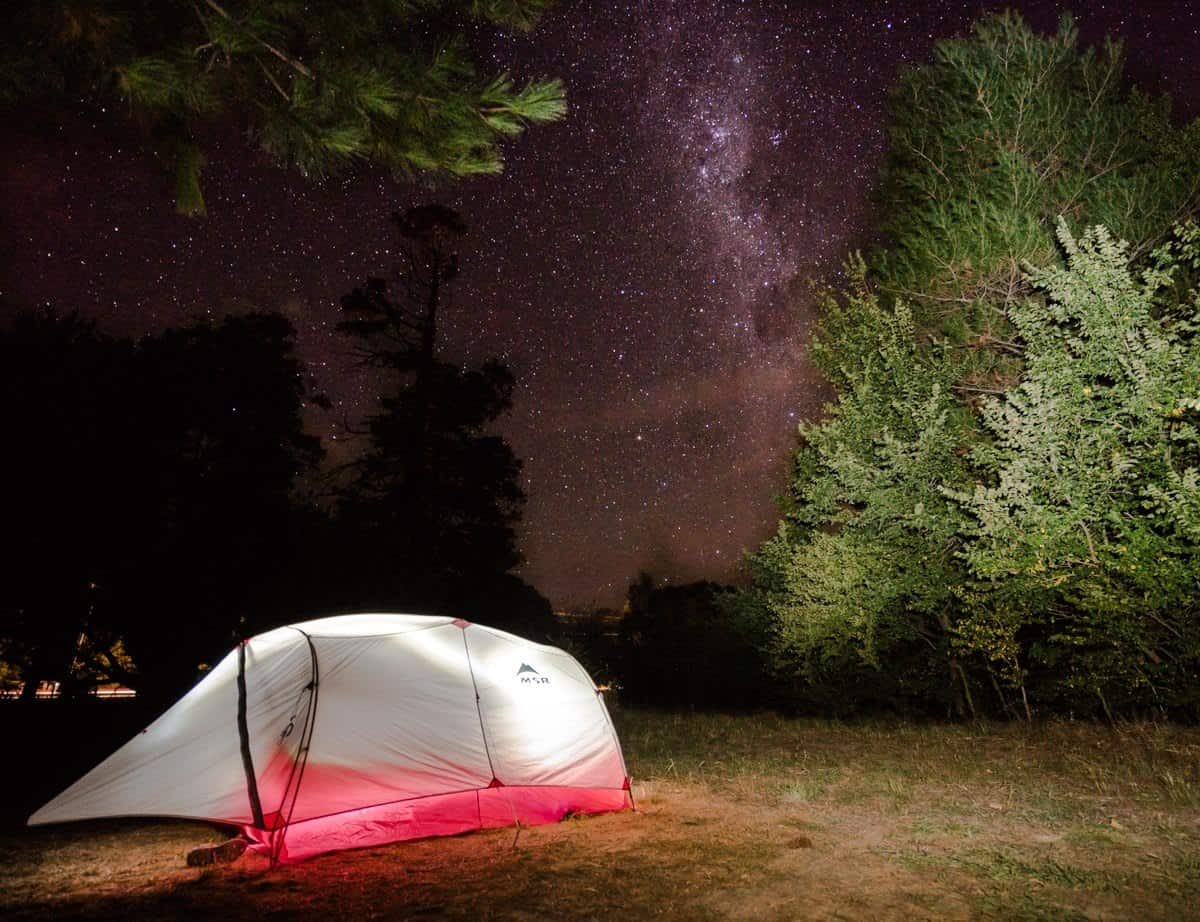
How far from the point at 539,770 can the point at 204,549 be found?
13.2 meters

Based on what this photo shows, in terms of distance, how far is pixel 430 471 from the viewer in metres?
24.8

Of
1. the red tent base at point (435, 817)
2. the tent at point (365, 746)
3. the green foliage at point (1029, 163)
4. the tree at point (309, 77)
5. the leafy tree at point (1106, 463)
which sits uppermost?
the green foliage at point (1029, 163)

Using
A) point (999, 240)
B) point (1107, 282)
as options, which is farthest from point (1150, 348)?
point (999, 240)

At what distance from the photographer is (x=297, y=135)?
493 cm

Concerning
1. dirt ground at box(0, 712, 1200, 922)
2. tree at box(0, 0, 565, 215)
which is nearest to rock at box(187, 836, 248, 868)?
dirt ground at box(0, 712, 1200, 922)

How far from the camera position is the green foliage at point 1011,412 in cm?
844

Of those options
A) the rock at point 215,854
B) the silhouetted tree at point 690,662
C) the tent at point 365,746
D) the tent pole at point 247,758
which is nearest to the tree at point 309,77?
the tent at point 365,746

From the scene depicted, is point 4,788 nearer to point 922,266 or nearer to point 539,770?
point 539,770

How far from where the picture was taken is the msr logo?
764cm

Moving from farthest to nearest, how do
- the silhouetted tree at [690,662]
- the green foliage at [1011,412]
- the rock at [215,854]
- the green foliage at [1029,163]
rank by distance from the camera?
the silhouetted tree at [690,662], the green foliage at [1029,163], the green foliage at [1011,412], the rock at [215,854]

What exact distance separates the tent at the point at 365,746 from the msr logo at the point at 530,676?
0.05ft

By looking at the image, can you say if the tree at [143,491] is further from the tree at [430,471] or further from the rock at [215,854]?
the rock at [215,854]

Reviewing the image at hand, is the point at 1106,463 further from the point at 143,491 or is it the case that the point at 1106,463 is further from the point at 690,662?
the point at 143,491

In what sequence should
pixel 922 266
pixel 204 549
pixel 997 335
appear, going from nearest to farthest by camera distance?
pixel 997 335 → pixel 922 266 → pixel 204 549
